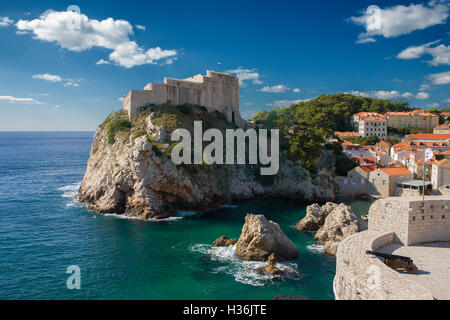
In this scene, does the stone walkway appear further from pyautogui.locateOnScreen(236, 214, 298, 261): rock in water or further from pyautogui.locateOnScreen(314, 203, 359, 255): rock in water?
pyautogui.locateOnScreen(314, 203, 359, 255): rock in water

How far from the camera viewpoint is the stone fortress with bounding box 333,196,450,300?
9.48 metres

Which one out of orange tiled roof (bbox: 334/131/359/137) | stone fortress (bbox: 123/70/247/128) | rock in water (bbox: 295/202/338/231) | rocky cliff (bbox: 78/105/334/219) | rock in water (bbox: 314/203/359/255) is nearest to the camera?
rock in water (bbox: 314/203/359/255)

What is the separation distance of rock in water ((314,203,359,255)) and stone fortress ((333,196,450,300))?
308 inches

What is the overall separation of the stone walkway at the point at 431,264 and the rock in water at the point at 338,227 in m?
8.21

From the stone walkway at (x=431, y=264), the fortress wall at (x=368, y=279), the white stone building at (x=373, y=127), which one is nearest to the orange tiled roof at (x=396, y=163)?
the white stone building at (x=373, y=127)

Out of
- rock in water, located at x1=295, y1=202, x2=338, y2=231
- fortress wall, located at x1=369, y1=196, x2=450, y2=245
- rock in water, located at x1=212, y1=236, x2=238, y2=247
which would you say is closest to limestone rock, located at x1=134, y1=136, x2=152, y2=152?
rock in water, located at x1=212, y1=236, x2=238, y2=247

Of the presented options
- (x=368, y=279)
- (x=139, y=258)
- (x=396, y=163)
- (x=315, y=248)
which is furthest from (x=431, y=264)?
(x=396, y=163)

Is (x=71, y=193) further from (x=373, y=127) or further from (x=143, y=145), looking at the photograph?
(x=373, y=127)

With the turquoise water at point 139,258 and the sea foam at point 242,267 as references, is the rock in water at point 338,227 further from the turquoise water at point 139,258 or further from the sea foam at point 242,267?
the sea foam at point 242,267

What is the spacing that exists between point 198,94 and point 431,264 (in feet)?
122

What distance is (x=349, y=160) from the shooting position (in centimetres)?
4422

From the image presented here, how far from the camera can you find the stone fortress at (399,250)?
948cm

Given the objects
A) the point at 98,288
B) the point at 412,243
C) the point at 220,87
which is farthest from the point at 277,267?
the point at 220,87
